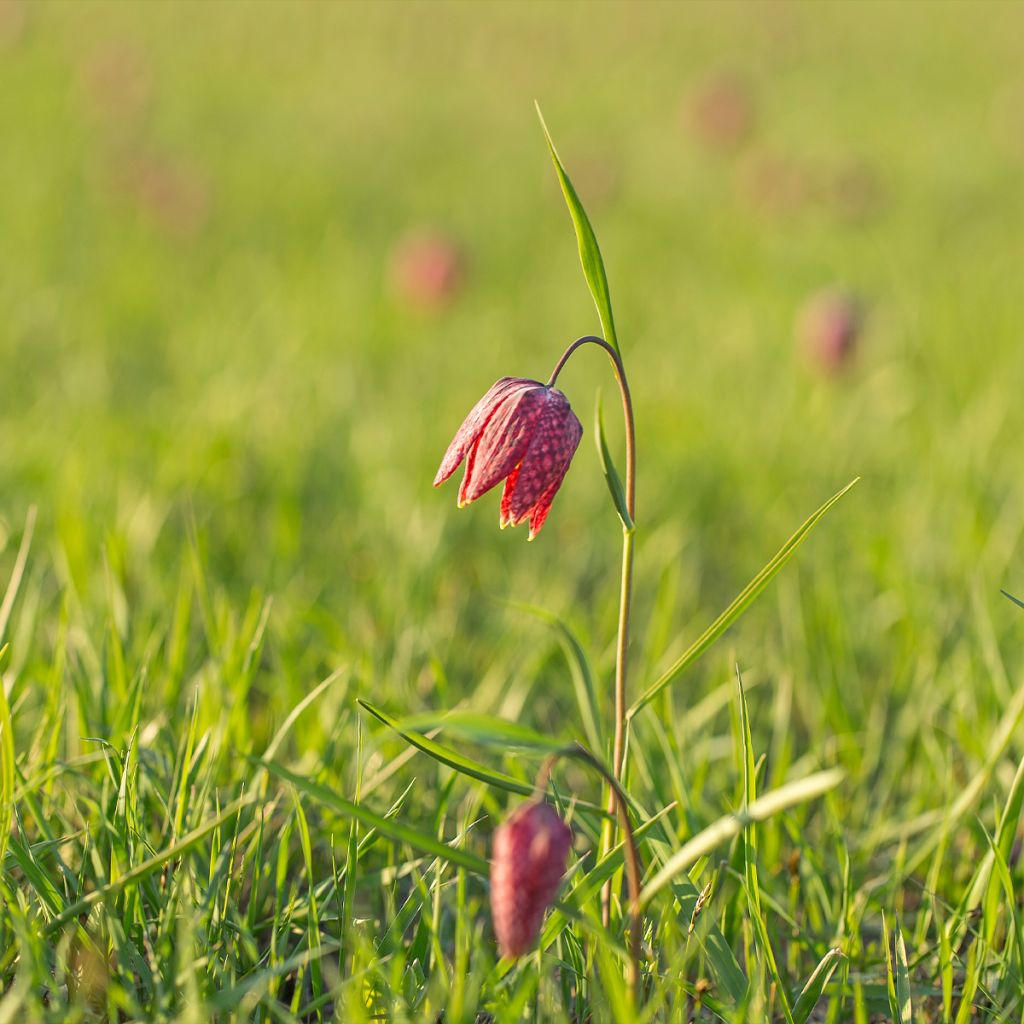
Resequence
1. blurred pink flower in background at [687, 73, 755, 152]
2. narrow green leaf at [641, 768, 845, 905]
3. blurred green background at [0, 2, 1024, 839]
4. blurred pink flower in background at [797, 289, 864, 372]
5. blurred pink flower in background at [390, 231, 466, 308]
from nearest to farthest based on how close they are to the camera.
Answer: narrow green leaf at [641, 768, 845, 905], blurred green background at [0, 2, 1024, 839], blurred pink flower in background at [797, 289, 864, 372], blurred pink flower in background at [390, 231, 466, 308], blurred pink flower in background at [687, 73, 755, 152]

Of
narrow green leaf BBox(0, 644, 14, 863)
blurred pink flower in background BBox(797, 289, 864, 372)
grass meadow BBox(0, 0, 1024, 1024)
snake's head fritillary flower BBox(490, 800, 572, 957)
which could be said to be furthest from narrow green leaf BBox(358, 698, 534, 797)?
blurred pink flower in background BBox(797, 289, 864, 372)

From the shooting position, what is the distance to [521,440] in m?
0.87

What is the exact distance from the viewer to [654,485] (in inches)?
92.5

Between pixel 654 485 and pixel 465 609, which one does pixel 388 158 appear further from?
pixel 465 609

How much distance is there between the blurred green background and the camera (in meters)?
1.67

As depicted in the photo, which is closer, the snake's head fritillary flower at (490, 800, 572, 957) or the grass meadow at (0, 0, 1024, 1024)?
the snake's head fritillary flower at (490, 800, 572, 957)

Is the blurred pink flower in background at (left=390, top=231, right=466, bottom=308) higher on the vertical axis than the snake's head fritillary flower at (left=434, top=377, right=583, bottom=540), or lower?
lower

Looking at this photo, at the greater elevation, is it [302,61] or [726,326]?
[302,61]

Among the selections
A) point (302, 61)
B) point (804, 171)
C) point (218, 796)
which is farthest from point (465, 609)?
point (302, 61)

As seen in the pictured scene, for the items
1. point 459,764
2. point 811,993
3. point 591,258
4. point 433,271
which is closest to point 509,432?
point 591,258

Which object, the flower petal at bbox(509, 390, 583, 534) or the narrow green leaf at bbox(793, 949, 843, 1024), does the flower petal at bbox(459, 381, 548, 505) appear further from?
the narrow green leaf at bbox(793, 949, 843, 1024)

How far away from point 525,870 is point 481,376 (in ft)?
8.00

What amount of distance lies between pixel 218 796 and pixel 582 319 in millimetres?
2726

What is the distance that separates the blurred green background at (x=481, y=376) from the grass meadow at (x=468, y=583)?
15 millimetres
